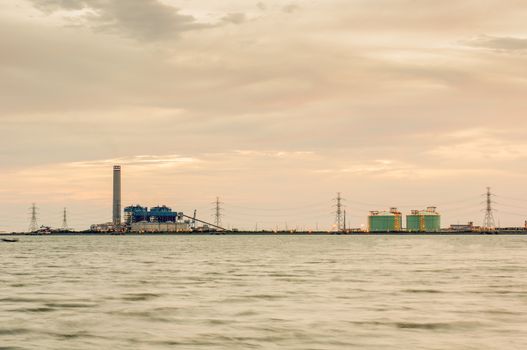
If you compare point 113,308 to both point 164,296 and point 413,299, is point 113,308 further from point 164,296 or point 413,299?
point 413,299

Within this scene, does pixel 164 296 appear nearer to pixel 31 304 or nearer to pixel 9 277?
pixel 31 304

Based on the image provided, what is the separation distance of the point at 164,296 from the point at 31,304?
8985 mm

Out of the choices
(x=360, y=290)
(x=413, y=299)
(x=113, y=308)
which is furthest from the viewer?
(x=360, y=290)

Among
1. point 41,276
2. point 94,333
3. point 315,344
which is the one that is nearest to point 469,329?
point 315,344

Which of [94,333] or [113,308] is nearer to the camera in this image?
[94,333]

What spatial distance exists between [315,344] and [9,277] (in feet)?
157

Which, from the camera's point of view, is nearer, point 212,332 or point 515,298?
point 212,332

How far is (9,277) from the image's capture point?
71.8 m

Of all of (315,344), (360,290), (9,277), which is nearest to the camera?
(315,344)

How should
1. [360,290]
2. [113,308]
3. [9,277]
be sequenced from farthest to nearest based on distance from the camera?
[9,277] < [360,290] < [113,308]

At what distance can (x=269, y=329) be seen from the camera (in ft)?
118

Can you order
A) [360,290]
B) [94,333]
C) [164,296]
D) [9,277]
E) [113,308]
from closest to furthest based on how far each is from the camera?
1. [94,333]
2. [113,308]
3. [164,296]
4. [360,290]
5. [9,277]

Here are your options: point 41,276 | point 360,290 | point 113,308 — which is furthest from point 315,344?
point 41,276

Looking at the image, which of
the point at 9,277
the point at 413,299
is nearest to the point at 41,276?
the point at 9,277
